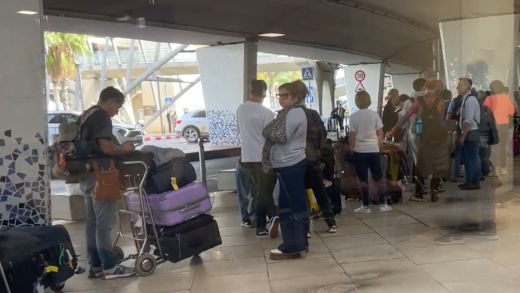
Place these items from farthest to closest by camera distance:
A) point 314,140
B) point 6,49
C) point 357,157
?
1. point 357,157
2. point 314,140
3. point 6,49

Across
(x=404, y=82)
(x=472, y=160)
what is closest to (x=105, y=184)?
(x=472, y=160)

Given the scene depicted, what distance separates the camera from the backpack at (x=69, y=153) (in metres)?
4.59

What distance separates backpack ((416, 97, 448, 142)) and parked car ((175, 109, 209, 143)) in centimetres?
358

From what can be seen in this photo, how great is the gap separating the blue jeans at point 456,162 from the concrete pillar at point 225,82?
134 inches

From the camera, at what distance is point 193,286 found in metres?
4.62

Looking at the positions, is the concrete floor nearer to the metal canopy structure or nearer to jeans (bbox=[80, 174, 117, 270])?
jeans (bbox=[80, 174, 117, 270])

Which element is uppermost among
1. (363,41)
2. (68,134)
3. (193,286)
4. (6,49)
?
(363,41)

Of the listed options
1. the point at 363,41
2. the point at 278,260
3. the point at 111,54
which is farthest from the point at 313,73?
the point at 278,260

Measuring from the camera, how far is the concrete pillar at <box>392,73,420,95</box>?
29.5ft

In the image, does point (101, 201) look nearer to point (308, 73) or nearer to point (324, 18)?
point (308, 73)

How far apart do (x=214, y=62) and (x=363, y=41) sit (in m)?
3.92

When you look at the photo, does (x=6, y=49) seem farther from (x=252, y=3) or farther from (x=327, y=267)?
(x=252, y=3)

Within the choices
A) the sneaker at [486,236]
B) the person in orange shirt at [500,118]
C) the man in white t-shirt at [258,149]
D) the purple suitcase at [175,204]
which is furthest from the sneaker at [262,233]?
the person in orange shirt at [500,118]

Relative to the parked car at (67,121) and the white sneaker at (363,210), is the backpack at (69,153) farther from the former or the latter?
the white sneaker at (363,210)
